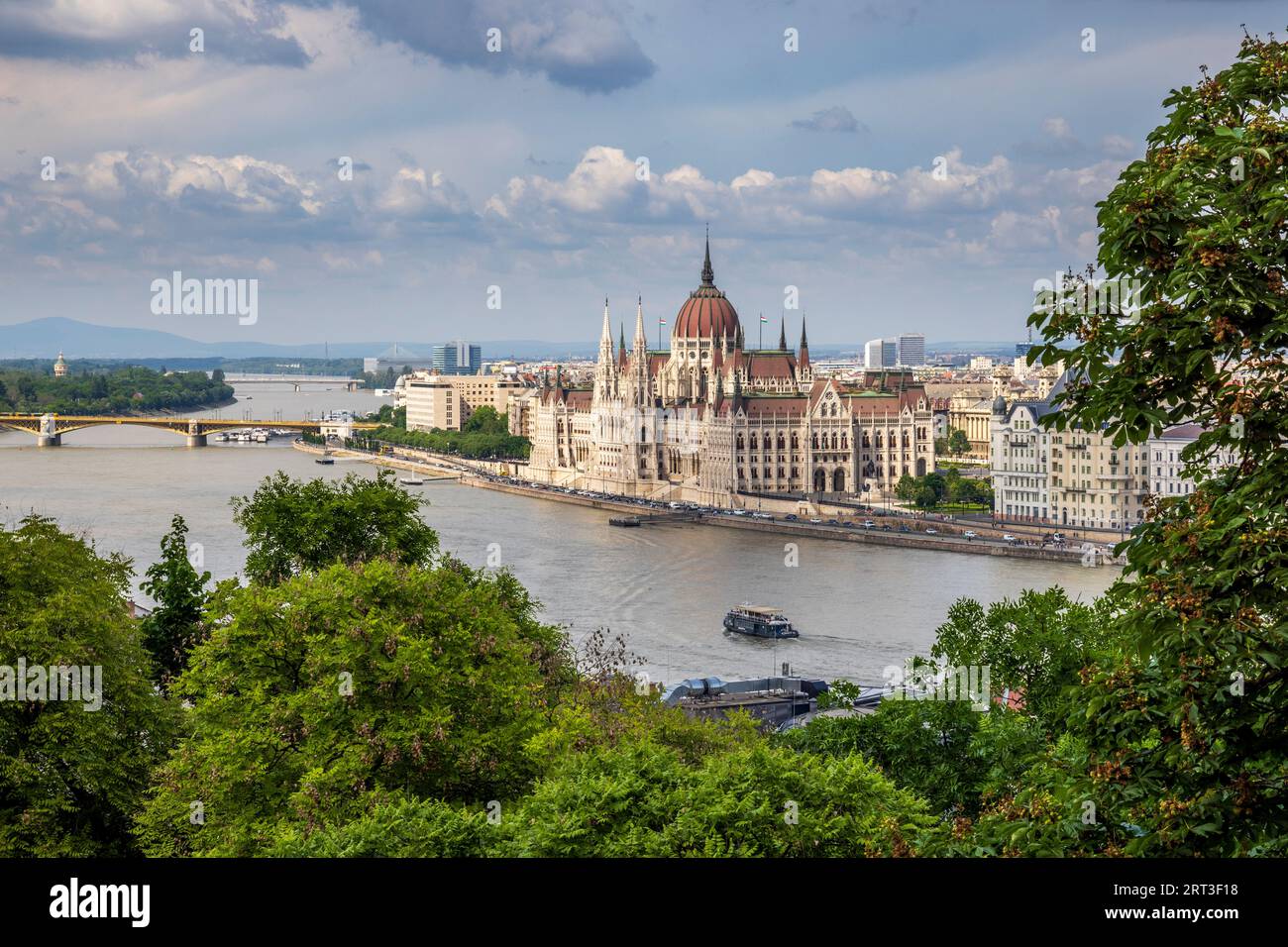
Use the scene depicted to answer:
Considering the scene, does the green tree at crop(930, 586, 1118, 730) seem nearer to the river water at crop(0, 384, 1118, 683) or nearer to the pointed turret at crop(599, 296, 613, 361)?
the river water at crop(0, 384, 1118, 683)

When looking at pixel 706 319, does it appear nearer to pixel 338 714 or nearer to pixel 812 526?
pixel 812 526

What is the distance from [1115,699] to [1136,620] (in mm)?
270

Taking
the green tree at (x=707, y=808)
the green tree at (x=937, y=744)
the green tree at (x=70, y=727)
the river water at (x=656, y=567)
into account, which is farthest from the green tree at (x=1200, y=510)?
the river water at (x=656, y=567)

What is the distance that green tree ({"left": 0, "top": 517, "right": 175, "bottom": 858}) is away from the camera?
997 centimetres

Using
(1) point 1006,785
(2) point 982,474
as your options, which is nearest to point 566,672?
(1) point 1006,785

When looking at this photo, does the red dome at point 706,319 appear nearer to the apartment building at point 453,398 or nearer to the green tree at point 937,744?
the apartment building at point 453,398

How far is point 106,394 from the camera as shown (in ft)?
354

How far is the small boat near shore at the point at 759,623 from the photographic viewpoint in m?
29.4

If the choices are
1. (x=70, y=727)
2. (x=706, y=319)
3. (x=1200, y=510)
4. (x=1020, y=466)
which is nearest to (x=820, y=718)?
(x=70, y=727)

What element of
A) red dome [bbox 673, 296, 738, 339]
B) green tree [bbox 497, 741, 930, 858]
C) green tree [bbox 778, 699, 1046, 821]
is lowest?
green tree [bbox 778, 699, 1046, 821]

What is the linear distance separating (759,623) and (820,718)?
17.2 m

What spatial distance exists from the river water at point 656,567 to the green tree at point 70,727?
488 centimetres

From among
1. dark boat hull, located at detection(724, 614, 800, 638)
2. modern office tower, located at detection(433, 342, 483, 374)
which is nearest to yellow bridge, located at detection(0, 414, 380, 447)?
dark boat hull, located at detection(724, 614, 800, 638)
